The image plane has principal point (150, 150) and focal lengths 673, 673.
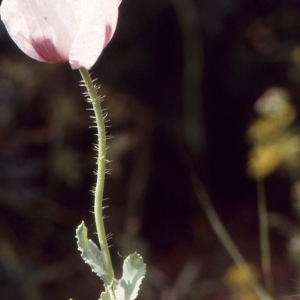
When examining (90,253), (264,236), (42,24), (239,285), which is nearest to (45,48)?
(42,24)

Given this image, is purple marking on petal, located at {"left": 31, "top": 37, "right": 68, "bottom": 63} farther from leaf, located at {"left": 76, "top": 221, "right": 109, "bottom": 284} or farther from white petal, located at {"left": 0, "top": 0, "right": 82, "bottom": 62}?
leaf, located at {"left": 76, "top": 221, "right": 109, "bottom": 284}

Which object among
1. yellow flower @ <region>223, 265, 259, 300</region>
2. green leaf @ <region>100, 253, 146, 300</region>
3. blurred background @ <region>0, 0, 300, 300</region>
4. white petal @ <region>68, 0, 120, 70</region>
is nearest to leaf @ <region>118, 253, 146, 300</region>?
green leaf @ <region>100, 253, 146, 300</region>

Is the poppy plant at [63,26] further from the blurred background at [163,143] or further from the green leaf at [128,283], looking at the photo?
the blurred background at [163,143]

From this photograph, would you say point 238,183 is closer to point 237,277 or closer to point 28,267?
point 237,277

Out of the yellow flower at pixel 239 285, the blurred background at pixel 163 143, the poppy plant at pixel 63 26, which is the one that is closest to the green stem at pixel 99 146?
the poppy plant at pixel 63 26

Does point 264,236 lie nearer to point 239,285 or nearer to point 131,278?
point 239,285

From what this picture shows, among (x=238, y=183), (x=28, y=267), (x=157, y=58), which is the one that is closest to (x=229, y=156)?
(x=238, y=183)
